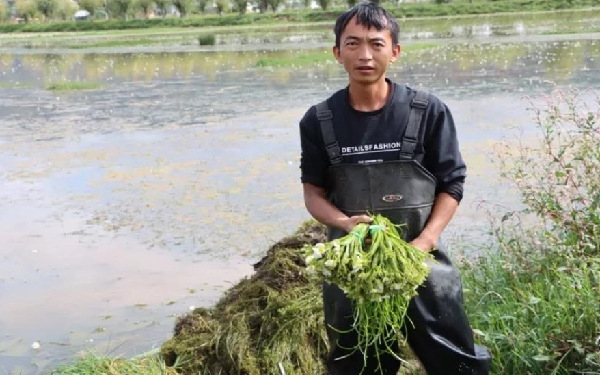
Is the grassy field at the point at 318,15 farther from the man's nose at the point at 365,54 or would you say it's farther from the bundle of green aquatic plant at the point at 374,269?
the bundle of green aquatic plant at the point at 374,269

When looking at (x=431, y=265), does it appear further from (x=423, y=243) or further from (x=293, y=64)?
(x=293, y=64)

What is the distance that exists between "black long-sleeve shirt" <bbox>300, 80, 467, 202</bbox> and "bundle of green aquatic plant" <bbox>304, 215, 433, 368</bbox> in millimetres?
274

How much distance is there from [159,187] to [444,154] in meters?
6.48

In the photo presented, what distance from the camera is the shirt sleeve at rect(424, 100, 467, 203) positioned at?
2938 millimetres

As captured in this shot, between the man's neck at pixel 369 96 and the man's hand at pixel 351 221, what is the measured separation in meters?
0.41

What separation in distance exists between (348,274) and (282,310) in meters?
1.67

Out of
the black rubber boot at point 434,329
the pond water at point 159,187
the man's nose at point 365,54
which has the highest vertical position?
the man's nose at point 365,54

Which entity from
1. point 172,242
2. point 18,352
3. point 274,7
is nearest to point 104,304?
point 18,352

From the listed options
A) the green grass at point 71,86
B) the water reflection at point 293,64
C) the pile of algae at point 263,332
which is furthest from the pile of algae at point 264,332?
the green grass at point 71,86

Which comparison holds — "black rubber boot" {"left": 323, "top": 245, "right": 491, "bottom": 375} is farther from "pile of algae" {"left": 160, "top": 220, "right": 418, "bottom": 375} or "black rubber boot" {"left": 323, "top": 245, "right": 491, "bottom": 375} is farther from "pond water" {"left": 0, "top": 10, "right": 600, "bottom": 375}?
"pond water" {"left": 0, "top": 10, "right": 600, "bottom": 375}

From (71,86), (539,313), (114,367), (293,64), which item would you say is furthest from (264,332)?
(293,64)

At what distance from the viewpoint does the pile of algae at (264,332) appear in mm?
4164

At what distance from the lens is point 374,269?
2.65 m

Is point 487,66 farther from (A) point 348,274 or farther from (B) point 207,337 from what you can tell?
(A) point 348,274
